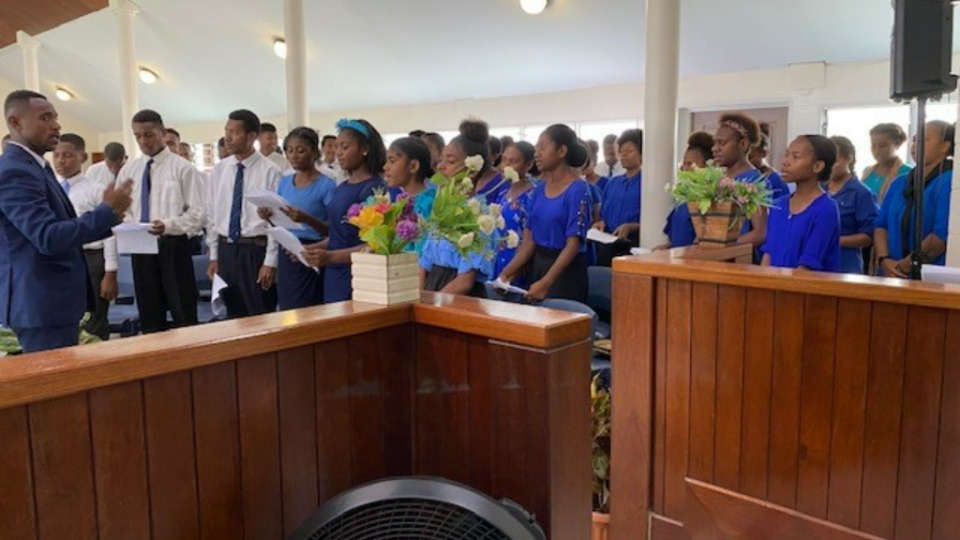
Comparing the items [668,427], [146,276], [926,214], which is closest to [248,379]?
[668,427]

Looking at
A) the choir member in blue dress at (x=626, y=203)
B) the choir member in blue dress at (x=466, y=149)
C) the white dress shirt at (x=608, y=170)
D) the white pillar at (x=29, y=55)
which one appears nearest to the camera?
the choir member in blue dress at (x=466, y=149)

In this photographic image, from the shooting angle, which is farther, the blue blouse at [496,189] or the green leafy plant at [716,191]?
the blue blouse at [496,189]

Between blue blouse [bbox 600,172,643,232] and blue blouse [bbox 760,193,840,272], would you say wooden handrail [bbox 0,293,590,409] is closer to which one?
blue blouse [bbox 760,193,840,272]

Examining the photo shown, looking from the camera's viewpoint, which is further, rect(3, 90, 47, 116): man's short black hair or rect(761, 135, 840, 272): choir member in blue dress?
rect(761, 135, 840, 272): choir member in blue dress

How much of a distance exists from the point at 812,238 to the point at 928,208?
1.04 meters

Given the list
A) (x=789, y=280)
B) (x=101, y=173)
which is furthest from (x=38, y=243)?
(x=101, y=173)

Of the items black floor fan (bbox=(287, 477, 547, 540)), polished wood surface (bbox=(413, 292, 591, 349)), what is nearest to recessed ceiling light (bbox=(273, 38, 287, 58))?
polished wood surface (bbox=(413, 292, 591, 349))

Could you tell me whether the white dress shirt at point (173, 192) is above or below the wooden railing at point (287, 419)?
above

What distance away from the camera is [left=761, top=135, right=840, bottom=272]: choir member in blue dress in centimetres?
247

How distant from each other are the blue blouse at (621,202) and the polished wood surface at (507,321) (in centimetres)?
298

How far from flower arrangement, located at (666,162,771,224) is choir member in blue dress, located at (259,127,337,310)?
1.39 meters

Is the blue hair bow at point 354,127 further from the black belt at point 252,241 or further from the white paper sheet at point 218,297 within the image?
the white paper sheet at point 218,297

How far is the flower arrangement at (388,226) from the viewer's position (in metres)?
1.53

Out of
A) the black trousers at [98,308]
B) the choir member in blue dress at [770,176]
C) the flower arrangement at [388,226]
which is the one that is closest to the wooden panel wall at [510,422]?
the flower arrangement at [388,226]
